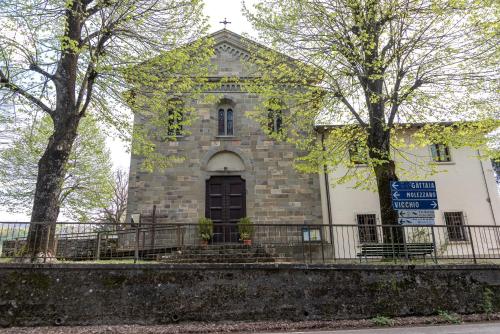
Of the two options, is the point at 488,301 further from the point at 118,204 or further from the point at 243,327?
the point at 118,204

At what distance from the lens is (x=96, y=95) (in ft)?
39.5

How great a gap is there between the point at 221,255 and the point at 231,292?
2.57 m

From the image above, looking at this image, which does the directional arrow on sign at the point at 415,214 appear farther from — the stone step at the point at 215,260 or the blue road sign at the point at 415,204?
the stone step at the point at 215,260

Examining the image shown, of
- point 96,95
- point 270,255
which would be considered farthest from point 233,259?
point 96,95

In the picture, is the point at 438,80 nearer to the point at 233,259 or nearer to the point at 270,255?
the point at 270,255

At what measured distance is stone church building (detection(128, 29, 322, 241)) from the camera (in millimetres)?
15961

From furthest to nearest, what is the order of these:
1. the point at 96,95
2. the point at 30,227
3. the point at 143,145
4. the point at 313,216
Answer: the point at 313,216, the point at 143,145, the point at 96,95, the point at 30,227

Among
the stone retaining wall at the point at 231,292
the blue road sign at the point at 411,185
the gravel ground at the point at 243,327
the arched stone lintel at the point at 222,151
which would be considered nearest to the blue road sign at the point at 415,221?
the blue road sign at the point at 411,185

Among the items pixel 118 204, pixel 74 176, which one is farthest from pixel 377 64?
pixel 118 204

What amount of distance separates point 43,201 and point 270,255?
705 cm

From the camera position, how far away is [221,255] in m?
11.2

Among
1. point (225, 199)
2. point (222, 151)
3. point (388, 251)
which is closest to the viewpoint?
point (388, 251)

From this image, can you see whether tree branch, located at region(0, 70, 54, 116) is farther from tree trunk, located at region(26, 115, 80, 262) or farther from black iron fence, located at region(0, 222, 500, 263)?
black iron fence, located at region(0, 222, 500, 263)

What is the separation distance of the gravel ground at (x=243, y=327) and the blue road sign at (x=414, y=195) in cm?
281
